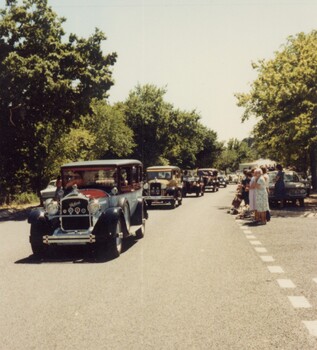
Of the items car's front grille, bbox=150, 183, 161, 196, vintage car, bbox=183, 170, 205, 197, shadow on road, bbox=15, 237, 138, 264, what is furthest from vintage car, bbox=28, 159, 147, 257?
vintage car, bbox=183, 170, 205, 197

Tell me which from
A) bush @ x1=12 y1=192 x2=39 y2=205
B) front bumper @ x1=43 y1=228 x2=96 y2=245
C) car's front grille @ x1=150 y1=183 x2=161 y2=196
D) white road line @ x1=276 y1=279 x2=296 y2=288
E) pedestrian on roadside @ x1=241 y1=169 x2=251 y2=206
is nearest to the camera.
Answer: white road line @ x1=276 y1=279 x2=296 y2=288

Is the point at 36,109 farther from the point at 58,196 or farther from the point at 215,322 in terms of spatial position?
the point at 215,322

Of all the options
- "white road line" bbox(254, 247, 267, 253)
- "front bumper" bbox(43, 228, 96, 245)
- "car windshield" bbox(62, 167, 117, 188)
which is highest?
"car windshield" bbox(62, 167, 117, 188)

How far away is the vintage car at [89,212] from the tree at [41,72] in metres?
12.3

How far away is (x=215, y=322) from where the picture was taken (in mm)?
5398

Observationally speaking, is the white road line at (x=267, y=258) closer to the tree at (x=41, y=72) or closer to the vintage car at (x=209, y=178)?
the tree at (x=41, y=72)

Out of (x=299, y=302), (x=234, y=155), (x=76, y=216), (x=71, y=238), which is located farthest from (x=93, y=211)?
(x=234, y=155)

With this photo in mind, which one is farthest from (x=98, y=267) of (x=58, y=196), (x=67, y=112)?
(x=67, y=112)

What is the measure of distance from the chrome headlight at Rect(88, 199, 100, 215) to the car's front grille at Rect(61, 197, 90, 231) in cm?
10

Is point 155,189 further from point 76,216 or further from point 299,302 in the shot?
point 299,302

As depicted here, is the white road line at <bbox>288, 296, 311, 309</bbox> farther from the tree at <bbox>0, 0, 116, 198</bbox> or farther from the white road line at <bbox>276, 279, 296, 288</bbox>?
the tree at <bbox>0, 0, 116, 198</bbox>

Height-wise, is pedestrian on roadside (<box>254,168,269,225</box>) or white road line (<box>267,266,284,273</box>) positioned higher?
pedestrian on roadside (<box>254,168,269,225</box>)

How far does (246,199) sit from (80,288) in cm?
1394

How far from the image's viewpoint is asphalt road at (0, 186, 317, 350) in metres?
4.91
